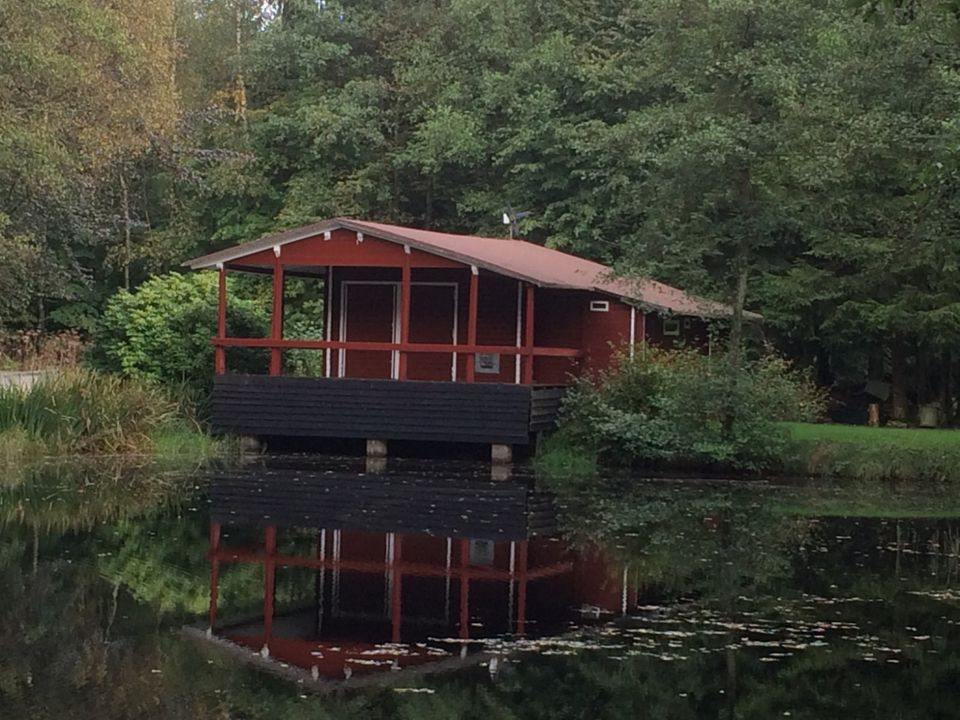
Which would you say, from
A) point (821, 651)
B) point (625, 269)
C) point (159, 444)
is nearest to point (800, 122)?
point (625, 269)

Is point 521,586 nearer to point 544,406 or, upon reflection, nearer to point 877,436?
point 544,406

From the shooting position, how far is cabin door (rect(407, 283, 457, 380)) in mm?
27094

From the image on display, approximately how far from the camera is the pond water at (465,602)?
8.46 m

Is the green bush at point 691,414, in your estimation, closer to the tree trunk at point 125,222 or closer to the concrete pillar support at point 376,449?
the concrete pillar support at point 376,449

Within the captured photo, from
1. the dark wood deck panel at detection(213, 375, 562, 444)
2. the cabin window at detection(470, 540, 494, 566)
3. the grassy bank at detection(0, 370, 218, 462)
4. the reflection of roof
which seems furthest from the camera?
the dark wood deck panel at detection(213, 375, 562, 444)

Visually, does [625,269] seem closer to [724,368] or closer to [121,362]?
[724,368]

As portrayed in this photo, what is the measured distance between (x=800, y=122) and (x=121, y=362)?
40.8 ft

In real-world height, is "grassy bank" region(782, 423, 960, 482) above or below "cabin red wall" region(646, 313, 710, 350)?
below

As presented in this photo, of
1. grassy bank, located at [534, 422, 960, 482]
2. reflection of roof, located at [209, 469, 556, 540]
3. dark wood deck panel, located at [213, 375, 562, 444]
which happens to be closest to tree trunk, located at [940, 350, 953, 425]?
grassy bank, located at [534, 422, 960, 482]

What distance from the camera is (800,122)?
21.7 meters

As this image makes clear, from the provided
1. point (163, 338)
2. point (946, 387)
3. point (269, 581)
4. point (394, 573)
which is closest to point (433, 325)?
point (163, 338)

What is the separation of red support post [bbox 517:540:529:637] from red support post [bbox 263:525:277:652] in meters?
1.76

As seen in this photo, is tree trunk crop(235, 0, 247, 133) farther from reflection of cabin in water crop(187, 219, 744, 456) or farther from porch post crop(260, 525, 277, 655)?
porch post crop(260, 525, 277, 655)

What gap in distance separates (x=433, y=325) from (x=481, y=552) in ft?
44.2
